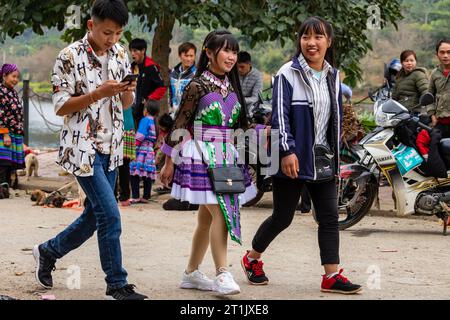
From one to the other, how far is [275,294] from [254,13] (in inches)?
258

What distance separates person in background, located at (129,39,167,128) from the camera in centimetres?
1211

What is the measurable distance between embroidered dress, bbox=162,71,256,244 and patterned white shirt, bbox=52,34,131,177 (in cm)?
49

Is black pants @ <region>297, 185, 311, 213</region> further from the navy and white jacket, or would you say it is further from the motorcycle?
the navy and white jacket

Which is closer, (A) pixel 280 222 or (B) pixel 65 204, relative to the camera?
(A) pixel 280 222

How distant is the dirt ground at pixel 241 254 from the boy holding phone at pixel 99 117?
0.48 meters

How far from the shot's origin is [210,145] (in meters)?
6.09

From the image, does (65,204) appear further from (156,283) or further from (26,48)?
(26,48)

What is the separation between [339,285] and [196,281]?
34.4 inches

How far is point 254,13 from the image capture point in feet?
39.8

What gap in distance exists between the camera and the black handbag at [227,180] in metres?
5.98

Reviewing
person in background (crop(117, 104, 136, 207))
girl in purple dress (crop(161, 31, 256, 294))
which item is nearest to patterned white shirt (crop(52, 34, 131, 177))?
girl in purple dress (crop(161, 31, 256, 294))

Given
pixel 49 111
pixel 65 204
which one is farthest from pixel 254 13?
pixel 49 111

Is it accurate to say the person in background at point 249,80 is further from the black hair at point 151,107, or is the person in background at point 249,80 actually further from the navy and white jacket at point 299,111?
the navy and white jacket at point 299,111

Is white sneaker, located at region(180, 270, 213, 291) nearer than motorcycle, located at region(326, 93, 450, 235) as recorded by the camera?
Yes
